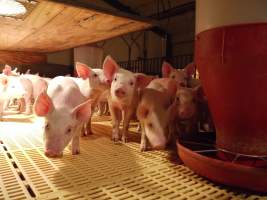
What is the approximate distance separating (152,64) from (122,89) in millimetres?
4345

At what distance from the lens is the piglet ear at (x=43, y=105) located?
66.4 inches

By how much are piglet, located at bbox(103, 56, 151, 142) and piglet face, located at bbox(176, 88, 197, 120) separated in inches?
15.0

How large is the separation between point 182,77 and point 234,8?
1.59 meters

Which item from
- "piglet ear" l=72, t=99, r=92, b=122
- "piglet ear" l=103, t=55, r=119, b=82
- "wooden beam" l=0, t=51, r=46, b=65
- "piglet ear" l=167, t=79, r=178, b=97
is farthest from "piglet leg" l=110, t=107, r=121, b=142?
"wooden beam" l=0, t=51, r=46, b=65

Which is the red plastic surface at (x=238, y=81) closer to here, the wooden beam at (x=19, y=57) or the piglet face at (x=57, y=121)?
the piglet face at (x=57, y=121)

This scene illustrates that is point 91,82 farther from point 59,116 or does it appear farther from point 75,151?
point 59,116

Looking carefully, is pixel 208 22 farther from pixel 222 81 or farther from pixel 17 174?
pixel 17 174

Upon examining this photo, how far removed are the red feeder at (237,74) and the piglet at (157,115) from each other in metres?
0.51

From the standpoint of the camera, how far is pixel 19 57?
19.3 feet

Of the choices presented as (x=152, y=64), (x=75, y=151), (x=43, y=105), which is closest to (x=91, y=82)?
(x=75, y=151)

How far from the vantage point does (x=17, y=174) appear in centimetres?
158

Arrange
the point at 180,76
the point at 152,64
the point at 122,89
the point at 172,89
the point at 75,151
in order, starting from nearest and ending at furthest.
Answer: the point at 75,151, the point at 122,89, the point at 172,89, the point at 180,76, the point at 152,64

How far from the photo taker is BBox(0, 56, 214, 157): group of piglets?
1.69 metres

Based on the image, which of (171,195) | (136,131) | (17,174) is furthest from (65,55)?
(171,195)
